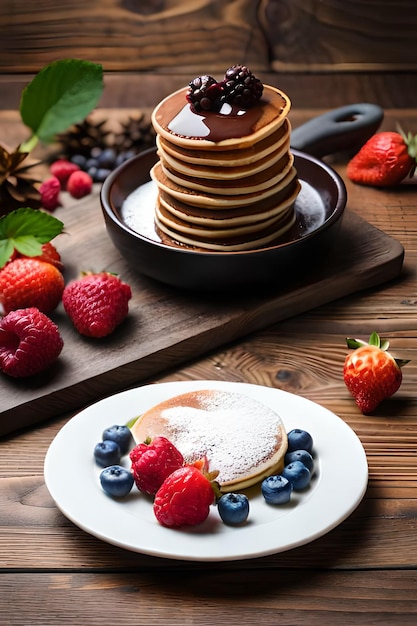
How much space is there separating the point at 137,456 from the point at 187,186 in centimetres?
59

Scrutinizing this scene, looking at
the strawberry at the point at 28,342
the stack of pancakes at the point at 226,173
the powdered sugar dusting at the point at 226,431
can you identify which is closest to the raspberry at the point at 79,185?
the stack of pancakes at the point at 226,173

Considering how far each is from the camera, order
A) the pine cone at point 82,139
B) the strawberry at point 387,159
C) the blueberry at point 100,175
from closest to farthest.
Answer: the strawberry at point 387,159 → the blueberry at point 100,175 → the pine cone at point 82,139

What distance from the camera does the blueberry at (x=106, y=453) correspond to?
51.6 inches

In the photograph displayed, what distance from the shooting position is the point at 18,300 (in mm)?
1681

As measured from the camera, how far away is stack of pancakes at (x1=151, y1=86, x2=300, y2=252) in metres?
1.62

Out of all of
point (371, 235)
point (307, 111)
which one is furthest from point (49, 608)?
point (307, 111)

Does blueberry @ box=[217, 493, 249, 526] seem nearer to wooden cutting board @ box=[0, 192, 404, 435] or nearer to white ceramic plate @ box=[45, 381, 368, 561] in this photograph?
white ceramic plate @ box=[45, 381, 368, 561]

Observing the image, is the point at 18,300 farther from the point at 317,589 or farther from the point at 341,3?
the point at 341,3

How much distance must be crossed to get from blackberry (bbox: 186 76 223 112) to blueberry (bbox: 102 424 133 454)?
24.6 inches

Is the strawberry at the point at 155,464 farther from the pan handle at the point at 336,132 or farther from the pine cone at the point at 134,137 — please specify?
the pine cone at the point at 134,137

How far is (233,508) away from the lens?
120cm

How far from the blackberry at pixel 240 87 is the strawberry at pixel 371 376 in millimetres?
499

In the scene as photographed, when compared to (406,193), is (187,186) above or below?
above

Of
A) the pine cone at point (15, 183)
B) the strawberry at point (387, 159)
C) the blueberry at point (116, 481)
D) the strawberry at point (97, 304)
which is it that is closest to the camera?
the blueberry at point (116, 481)
